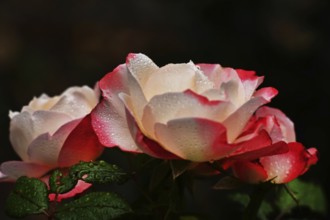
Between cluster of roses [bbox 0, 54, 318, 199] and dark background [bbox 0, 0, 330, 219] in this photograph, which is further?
dark background [bbox 0, 0, 330, 219]

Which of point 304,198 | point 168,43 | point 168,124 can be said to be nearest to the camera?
point 168,124

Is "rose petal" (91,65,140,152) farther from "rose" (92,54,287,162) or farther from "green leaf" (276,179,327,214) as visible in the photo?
"green leaf" (276,179,327,214)

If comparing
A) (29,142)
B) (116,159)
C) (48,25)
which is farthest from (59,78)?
(29,142)

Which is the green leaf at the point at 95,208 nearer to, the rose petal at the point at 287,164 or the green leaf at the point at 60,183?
the green leaf at the point at 60,183

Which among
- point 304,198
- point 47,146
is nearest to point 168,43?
point 304,198

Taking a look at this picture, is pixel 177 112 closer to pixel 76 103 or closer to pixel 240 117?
pixel 240 117

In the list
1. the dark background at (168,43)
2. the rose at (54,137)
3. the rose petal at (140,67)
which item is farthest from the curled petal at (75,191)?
the dark background at (168,43)

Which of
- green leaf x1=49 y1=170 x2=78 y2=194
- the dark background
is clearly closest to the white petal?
green leaf x1=49 y1=170 x2=78 y2=194
